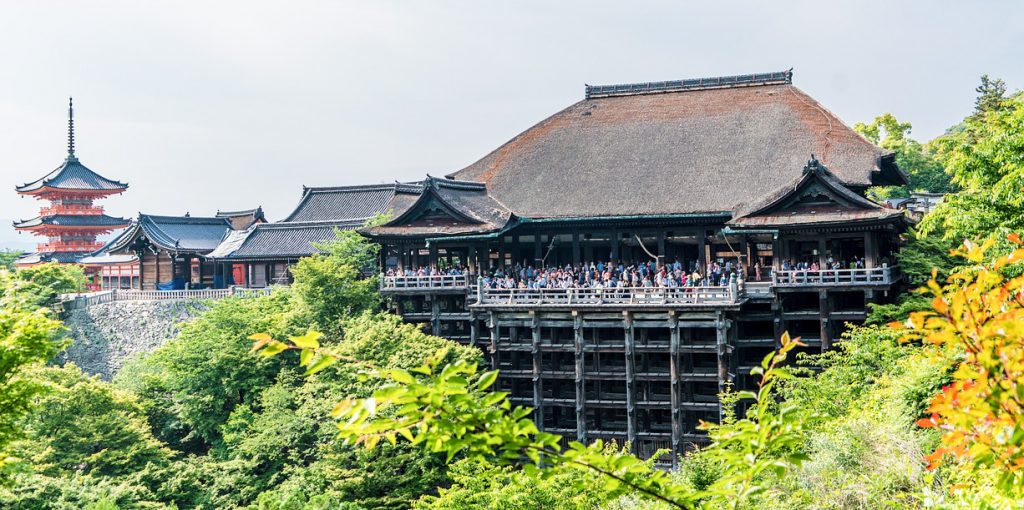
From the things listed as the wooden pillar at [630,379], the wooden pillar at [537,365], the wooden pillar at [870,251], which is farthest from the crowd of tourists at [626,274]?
the wooden pillar at [630,379]

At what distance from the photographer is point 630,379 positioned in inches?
1283

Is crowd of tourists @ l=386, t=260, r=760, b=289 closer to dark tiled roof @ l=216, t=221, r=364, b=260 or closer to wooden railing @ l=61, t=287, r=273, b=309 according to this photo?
dark tiled roof @ l=216, t=221, r=364, b=260

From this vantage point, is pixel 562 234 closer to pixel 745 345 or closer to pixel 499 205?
pixel 499 205

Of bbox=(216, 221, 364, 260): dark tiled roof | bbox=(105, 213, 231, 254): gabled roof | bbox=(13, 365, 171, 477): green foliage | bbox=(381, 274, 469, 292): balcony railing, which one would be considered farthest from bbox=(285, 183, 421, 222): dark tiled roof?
bbox=(13, 365, 171, 477): green foliage

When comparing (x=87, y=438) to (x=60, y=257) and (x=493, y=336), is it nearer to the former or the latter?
(x=493, y=336)

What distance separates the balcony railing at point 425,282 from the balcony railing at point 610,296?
1.72 m

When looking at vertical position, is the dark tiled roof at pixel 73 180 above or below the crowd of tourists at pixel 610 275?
above

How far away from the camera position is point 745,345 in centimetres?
3225

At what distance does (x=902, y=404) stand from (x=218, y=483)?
68.7ft

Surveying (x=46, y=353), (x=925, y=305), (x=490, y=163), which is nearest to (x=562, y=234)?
(x=490, y=163)

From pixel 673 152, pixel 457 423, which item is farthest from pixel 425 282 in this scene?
pixel 457 423

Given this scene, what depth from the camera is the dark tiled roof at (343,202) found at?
53.5 m

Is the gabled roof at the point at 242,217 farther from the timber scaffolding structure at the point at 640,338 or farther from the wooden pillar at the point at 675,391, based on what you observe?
the wooden pillar at the point at 675,391

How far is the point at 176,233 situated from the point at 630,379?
35.0 meters
